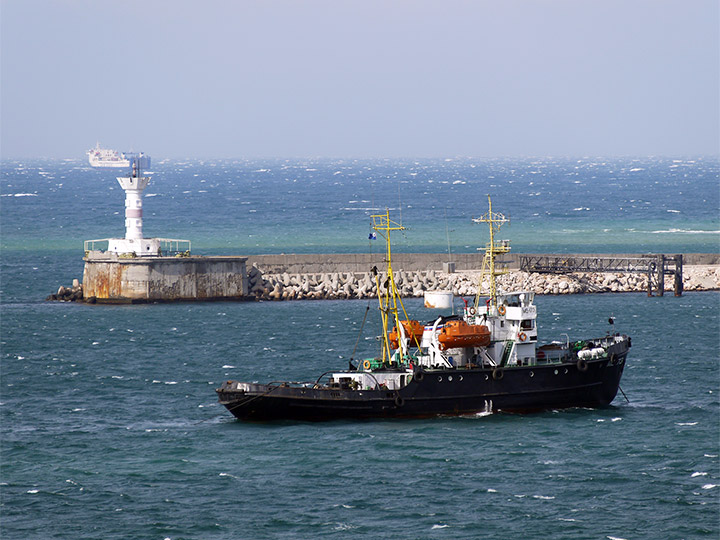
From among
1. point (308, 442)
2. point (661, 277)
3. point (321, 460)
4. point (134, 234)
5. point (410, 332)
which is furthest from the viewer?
Result: point (661, 277)

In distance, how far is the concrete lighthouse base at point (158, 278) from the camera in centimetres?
6819

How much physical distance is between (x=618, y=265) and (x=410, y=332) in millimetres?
38872

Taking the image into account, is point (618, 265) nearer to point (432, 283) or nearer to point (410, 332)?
point (432, 283)

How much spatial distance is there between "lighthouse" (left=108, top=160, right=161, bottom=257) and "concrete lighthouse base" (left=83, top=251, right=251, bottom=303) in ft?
2.58

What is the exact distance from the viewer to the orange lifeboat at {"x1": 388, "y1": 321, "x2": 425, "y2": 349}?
1610 inches

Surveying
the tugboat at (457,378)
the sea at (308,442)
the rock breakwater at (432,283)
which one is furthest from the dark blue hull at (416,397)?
the rock breakwater at (432,283)

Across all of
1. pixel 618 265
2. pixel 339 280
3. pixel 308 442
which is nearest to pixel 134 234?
pixel 339 280

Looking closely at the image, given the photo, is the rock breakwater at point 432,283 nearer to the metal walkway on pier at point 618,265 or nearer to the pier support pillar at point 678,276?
the metal walkway on pier at point 618,265

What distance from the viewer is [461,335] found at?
3962 centimetres

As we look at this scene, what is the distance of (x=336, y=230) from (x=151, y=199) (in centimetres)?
6939

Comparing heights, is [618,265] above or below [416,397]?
above

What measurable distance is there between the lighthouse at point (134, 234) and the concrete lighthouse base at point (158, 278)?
0.79 metres

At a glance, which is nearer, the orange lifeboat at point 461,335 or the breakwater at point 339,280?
the orange lifeboat at point 461,335

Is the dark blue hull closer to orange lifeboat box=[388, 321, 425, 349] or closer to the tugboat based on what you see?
the tugboat
